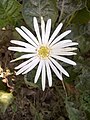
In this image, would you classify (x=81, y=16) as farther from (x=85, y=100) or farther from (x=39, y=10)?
(x=85, y=100)

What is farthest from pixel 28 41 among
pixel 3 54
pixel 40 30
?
pixel 3 54

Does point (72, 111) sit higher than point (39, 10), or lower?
lower

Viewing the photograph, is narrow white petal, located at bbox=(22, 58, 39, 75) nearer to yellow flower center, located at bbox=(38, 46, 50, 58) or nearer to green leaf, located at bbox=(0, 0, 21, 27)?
yellow flower center, located at bbox=(38, 46, 50, 58)

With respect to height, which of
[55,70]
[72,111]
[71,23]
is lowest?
[72,111]

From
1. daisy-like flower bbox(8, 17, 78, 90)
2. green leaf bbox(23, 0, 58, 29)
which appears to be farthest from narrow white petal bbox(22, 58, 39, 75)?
green leaf bbox(23, 0, 58, 29)

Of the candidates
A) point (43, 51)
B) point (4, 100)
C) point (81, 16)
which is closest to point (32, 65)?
point (43, 51)

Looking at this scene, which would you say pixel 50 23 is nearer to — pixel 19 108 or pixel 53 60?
pixel 53 60

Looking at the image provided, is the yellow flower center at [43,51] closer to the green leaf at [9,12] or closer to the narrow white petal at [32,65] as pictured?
the narrow white petal at [32,65]

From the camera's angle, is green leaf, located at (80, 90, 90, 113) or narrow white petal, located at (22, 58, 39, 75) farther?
green leaf, located at (80, 90, 90, 113)
